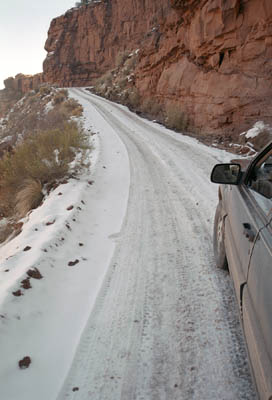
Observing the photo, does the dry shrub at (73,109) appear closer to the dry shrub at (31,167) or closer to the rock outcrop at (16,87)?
the dry shrub at (31,167)

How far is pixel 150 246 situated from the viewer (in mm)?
3883

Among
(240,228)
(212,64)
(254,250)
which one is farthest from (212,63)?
(254,250)

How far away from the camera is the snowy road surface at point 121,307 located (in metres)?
2.01

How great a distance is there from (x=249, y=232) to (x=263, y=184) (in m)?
0.50

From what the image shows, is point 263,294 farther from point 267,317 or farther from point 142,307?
point 142,307

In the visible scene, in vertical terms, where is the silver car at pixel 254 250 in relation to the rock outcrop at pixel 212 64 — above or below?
below

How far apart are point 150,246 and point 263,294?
2.50 meters

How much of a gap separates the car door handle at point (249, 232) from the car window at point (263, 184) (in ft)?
0.49

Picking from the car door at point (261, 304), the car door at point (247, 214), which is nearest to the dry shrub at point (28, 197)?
the car door at point (247, 214)

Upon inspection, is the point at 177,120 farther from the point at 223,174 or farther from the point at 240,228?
the point at 240,228

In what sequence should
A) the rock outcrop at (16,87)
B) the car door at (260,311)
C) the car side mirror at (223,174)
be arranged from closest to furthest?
the car door at (260,311), the car side mirror at (223,174), the rock outcrop at (16,87)

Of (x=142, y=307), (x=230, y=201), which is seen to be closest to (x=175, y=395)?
(x=142, y=307)

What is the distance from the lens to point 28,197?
6199 mm

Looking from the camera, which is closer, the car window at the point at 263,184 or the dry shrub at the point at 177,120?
the car window at the point at 263,184
